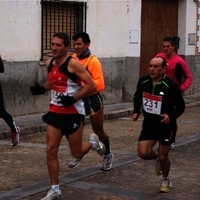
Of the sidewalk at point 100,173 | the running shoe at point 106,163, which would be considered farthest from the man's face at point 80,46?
the sidewalk at point 100,173

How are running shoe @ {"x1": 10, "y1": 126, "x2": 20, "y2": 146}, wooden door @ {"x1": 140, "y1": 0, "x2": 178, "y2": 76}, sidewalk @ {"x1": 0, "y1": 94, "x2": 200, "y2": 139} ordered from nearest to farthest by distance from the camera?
running shoe @ {"x1": 10, "y1": 126, "x2": 20, "y2": 146} → sidewalk @ {"x1": 0, "y1": 94, "x2": 200, "y2": 139} → wooden door @ {"x1": 140, "y1": 0, "x2": 178, "y2": 76}

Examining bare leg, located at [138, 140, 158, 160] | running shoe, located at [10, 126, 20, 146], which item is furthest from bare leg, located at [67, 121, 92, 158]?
running shoe, located at [10, 126, 20, 146]

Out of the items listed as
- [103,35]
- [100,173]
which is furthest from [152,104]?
[103,35]

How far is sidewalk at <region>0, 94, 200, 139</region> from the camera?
448 inches

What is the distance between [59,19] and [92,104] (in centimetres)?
699

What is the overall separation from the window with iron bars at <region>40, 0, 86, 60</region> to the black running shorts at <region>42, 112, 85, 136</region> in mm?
7204

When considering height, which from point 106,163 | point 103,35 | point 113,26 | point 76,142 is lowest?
point 106,163

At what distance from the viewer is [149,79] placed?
7.11m

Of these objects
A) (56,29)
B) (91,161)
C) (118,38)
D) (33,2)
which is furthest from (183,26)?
(91,161)

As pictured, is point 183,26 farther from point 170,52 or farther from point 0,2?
point 170,52

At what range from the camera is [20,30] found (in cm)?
1309

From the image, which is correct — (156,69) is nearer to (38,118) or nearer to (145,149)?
(145,149)

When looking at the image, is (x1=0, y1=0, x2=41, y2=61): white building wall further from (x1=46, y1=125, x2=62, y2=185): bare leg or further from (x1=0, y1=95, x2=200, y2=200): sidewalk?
(x1=46, y1=125, x2=62, y2=185): bare leg

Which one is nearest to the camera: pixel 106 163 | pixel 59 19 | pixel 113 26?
pixel 106 163
